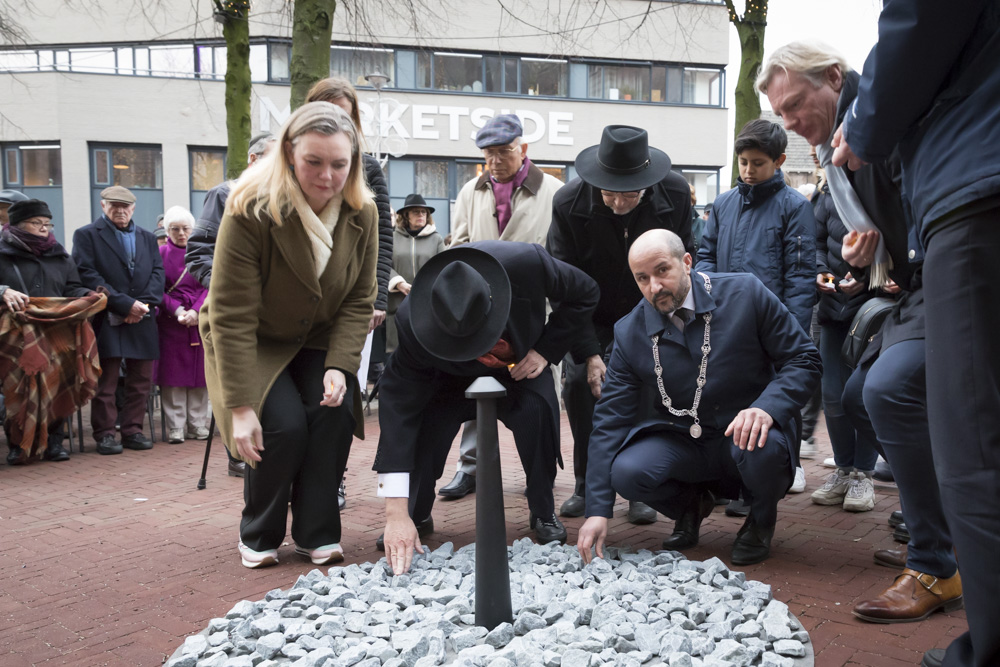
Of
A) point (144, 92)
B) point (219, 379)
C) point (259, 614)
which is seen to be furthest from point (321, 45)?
point (144, 92)

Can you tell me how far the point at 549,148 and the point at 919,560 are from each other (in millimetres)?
22428

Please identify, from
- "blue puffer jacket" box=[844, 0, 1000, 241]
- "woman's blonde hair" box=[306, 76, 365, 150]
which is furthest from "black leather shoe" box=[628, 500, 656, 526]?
"blue puffer jacket" box=[844, 0, 1000, 241]

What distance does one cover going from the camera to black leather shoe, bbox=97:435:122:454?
7078mm

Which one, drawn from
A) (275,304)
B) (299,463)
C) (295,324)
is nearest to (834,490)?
(299,463)

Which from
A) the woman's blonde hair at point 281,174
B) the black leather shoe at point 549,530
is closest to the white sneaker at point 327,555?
the black leather shoe at point 549,530

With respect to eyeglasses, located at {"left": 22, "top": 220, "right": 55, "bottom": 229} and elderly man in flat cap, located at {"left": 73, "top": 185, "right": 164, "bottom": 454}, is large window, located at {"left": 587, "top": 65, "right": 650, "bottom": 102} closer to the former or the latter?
elderly man in flat cap, located at {"left": 73, "top": 185, "right": 164, "bottom": 454}

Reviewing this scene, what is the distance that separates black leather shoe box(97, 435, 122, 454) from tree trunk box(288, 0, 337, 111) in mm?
3281

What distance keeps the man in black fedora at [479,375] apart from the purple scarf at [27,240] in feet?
14.4

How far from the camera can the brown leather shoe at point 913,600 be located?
9.62 ft

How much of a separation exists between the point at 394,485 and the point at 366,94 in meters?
21.0

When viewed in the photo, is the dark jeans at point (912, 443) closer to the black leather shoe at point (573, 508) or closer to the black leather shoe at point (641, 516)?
the black leather shoe at point (641, 516)

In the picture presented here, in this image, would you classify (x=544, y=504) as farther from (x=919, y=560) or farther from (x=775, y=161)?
(x=775, y=161)

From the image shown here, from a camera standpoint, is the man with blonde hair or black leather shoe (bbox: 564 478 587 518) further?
black leather shoe (bbox: 564 478 587 518)

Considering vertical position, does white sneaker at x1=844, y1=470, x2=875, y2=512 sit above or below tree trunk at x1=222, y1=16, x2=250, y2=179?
below
